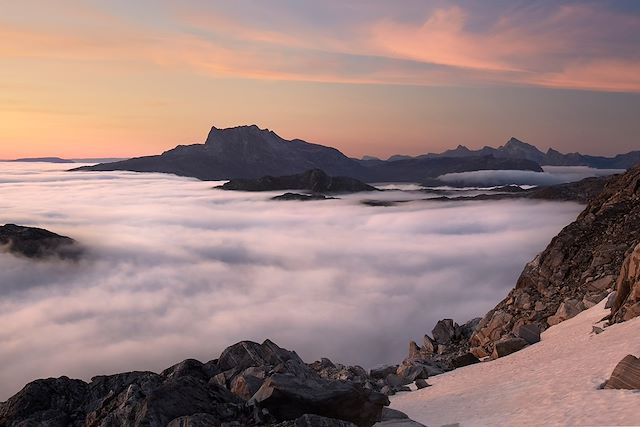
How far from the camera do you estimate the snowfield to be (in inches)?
697

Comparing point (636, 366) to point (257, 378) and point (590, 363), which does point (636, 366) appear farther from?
point (257, 378)

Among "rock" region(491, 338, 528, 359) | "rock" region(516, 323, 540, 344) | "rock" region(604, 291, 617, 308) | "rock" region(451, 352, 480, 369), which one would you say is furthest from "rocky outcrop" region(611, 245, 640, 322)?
"rock" region(451, 352, 480, 369)

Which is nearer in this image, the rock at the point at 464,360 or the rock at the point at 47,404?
the rock at the point at 47,404

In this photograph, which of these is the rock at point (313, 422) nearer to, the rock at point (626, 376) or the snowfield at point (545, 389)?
the snowfield at point (545, 389)

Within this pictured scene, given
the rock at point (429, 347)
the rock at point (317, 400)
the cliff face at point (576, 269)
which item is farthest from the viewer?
the rock at point (429, 347)

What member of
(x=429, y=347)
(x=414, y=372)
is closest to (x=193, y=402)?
(x=414, y=372)

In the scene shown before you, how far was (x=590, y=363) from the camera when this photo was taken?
22.9 m

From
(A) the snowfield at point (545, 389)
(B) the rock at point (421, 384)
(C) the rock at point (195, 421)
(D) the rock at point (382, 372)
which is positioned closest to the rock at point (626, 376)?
(A) the snowfield at point (545, 389)

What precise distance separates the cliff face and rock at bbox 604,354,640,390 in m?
20.0

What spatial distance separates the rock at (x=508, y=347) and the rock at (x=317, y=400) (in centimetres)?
1555

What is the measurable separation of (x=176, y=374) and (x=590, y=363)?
1818 cm

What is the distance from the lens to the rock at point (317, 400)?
19.4m

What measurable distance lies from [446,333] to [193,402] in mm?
36520

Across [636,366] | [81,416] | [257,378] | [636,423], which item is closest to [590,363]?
[636,366]
